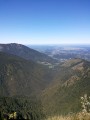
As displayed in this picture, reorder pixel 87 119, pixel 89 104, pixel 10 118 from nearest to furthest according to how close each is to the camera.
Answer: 1. pixel 87 119
2. pixel 89 104
3. pixel 10 118

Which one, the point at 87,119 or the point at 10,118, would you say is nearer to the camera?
the point at 87,119

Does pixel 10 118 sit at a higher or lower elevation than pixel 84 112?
lower

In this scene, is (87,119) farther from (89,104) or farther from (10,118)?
(10,118)

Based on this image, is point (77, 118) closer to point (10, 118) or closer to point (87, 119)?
point (87, 119)

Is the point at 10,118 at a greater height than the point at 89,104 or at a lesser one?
lesser

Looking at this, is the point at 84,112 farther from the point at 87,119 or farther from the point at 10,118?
the point at 10,118

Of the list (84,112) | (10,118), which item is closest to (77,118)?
(84,112)

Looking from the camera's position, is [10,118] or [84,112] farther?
[10,118]

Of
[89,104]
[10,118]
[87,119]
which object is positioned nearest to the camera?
[87,119]
